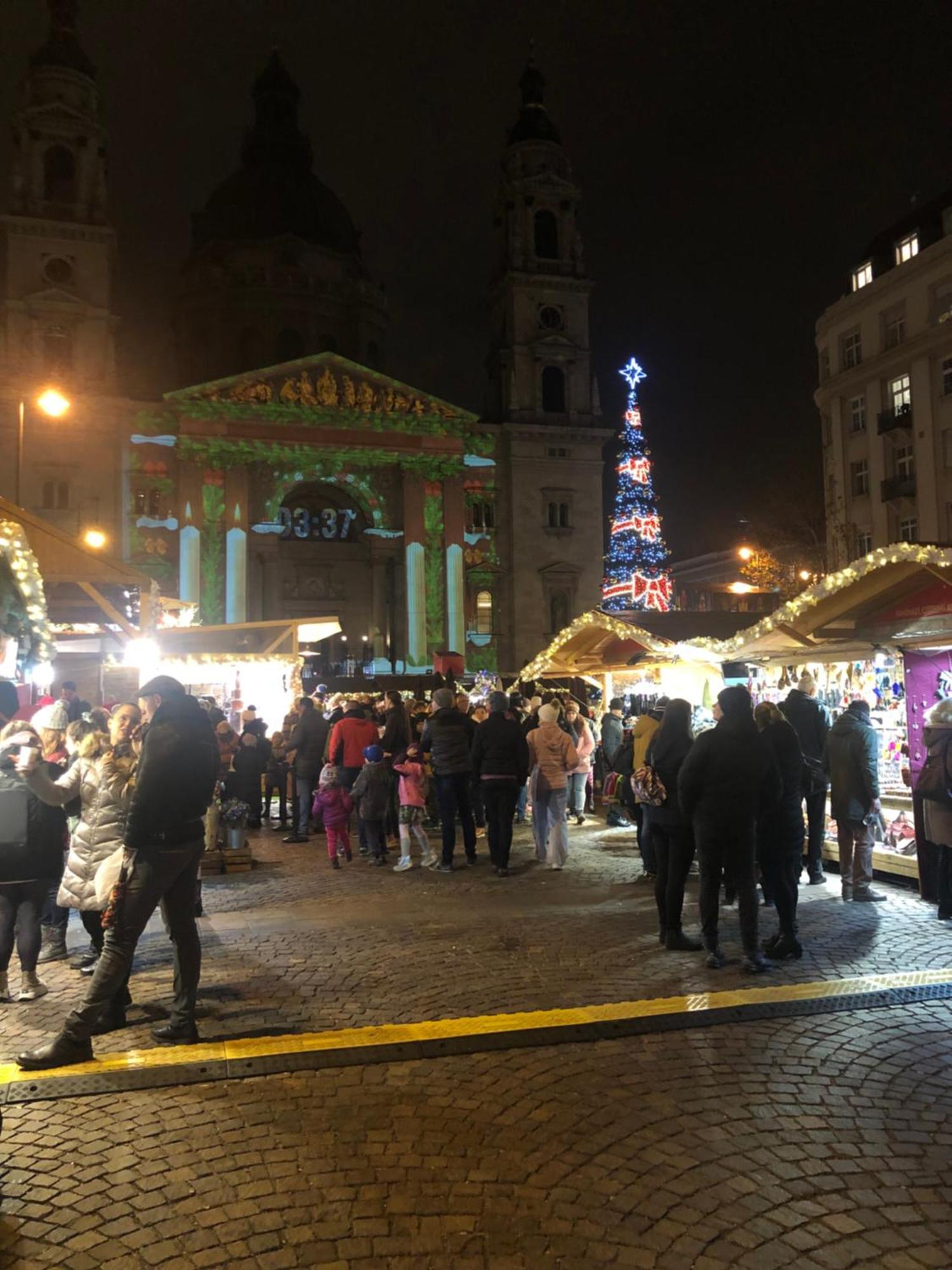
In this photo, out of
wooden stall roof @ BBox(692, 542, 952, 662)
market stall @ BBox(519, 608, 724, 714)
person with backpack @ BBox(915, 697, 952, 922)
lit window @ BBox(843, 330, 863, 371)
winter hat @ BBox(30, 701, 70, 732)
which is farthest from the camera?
lit window @ BBox(843, 330, 863, 371)

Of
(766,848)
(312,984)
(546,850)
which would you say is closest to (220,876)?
(546,850)

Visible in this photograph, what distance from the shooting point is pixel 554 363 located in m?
49.6

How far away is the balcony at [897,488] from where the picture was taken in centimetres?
3428

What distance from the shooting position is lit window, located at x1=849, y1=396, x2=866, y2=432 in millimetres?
37281

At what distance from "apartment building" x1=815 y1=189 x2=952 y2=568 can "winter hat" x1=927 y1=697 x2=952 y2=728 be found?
1043 inches

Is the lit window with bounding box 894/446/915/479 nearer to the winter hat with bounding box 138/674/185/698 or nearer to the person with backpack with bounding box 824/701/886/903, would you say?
the person with backpack with bounding box 824/701/886/903

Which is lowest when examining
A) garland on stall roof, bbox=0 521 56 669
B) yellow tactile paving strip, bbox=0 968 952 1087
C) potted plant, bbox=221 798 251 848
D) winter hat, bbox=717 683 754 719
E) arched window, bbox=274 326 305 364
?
yellow tactile paving strip, bbox=0 968 952 1087

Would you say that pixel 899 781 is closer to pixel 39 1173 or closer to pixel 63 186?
pixel 39 1173

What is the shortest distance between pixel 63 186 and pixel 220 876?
43127 millimetres

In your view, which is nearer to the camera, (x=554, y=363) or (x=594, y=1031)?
(x=594, y=1031)

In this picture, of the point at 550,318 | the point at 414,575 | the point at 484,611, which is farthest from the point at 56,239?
the point at 484,611

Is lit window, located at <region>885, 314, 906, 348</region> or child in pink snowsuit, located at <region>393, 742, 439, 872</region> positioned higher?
lit window, located at <region>885, 314, 906, 348</region>

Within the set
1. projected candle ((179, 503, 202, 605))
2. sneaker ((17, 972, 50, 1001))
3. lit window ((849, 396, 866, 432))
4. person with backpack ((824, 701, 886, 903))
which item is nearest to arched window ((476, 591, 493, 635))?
projected candle ((179, 503, 202, 605))

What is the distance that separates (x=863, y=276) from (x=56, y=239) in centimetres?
3398
